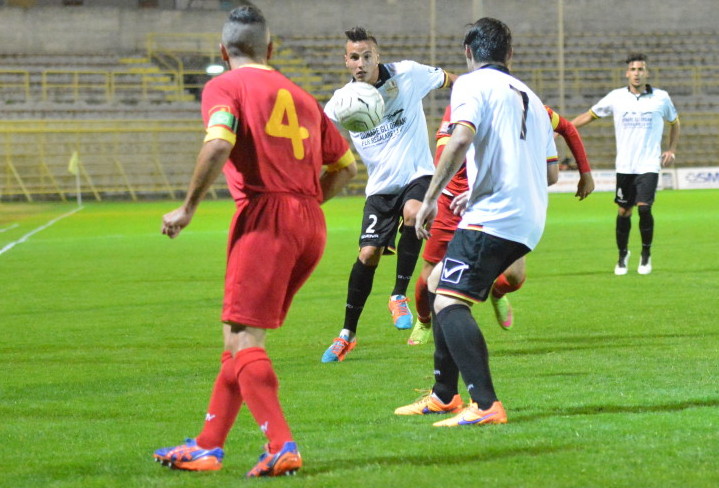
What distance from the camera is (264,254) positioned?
462 cm

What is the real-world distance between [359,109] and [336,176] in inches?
41.5

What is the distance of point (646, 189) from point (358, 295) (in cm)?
629

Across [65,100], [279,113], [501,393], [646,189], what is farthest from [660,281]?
[65,100]

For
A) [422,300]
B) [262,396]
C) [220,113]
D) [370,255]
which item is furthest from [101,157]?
[262,396]

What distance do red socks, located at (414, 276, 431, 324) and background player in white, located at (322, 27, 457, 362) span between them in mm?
395

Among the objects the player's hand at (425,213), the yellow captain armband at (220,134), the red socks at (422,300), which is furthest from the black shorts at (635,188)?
the yellow captain armband at (220,134)

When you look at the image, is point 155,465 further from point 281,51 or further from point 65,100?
point 281,51

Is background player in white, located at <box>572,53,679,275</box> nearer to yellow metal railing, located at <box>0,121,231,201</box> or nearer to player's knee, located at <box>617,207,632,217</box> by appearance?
player's knee, located at <box>617,207,632,217</box>

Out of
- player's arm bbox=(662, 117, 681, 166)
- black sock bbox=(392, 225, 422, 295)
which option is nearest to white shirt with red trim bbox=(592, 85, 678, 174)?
player's arm bbox=(662, 117, 681, 166)

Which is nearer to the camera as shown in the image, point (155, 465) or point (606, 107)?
point (155, 465)

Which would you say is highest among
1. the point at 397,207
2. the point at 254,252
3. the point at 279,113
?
the point at 279,113

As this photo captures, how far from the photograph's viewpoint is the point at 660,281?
12.4m

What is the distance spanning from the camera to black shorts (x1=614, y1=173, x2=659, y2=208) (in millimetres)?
13539

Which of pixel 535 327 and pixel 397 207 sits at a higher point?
pixel 397 207
